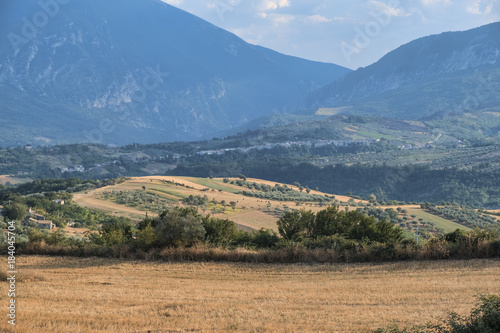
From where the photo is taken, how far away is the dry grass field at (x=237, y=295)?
10.9m

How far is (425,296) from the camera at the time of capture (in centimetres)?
1259

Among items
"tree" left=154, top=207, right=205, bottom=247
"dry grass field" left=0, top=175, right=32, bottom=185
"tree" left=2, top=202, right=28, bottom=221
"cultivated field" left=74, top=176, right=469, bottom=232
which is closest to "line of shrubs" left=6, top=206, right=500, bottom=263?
"tree" left=154, top=207, right=205, bottom=247

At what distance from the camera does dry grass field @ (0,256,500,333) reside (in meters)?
10.9

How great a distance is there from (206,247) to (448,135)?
7556 inches

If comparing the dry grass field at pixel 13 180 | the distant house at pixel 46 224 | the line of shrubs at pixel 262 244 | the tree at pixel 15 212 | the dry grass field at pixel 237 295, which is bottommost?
the dry grass field at pixel 237 295

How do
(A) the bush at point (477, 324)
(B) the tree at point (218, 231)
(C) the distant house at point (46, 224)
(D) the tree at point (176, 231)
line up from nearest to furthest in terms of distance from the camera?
(A) the bush at point (477, 324)
(D) the tree at point (176, 231)
(B) the tree at point (218, 231)
(C) the distant house at point (46, 224)

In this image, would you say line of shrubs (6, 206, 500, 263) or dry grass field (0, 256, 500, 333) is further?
line of shrubs (6, 206, 500, 263)

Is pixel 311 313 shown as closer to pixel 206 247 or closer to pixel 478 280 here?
pixel 478 280

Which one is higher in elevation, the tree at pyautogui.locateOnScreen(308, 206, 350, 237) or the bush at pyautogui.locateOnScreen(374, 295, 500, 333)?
the tree at pyautogui.locateOnScreen(308, 206, 350, 237)

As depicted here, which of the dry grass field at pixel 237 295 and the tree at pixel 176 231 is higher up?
the tree at pixel 176 231

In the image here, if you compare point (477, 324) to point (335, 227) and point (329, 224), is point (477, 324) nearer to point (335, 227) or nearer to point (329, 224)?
point (335, 227)

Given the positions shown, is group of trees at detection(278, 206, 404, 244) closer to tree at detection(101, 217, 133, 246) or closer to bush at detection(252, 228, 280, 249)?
bush at detection(252, 228, 280, 249)

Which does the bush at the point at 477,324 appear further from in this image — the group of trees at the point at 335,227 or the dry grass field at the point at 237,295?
the group of trees at the point at 335,227

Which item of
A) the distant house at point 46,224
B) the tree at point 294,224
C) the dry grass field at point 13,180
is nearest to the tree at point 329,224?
the tree at point 294,224
